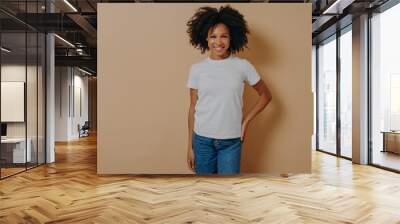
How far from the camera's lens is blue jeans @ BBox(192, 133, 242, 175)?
11.5 feet

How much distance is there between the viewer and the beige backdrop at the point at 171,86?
209 inches

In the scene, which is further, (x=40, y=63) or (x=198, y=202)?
(x=40, y=63)

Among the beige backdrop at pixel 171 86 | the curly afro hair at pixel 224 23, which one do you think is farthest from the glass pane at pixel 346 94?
the curly afro hair at pixel 224 23

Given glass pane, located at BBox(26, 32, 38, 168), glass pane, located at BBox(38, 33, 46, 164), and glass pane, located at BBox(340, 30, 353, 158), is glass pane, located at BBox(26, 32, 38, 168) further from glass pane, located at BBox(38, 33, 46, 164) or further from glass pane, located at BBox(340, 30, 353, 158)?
glass pane, located at BBox(340, 30, 353, 158)

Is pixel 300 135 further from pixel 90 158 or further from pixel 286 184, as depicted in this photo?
pixel 90 158

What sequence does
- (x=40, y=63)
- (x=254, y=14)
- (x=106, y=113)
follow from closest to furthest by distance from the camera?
(x=254, y=14) < (x=106, y=113) < (x=40, y=63)

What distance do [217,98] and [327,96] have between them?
7.89 meters

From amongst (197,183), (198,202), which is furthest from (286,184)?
(198,202)

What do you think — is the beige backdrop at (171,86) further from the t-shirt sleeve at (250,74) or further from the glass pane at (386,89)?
the glass pane at (386,89)

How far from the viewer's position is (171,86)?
5.54 m

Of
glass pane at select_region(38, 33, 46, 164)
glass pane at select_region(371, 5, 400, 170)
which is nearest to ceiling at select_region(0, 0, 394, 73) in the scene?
glass pane at select_region(38, 33, 46, 164)

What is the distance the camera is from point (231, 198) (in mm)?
4871

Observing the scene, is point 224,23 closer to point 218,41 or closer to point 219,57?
point 218,41

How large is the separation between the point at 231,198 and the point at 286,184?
4.21 feet
